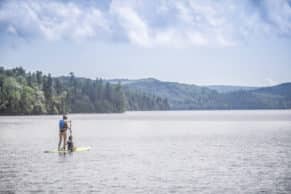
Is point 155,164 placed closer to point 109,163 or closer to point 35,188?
point 109,163

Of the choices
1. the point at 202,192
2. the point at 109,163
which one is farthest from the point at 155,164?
the point at 202,192

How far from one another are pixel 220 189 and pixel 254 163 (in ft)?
44.3

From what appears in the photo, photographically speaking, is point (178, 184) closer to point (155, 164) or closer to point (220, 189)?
point (220, 189)

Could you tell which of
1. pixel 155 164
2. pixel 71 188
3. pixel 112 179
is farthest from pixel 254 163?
pixel 71 188

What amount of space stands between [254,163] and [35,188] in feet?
62.3

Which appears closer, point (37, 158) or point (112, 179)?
point (112, 179)

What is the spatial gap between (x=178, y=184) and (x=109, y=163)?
39.3 feet

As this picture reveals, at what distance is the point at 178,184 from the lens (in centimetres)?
3238

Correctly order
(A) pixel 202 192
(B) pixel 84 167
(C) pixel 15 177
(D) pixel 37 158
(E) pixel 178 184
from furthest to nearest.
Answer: (D) pixel 37 158
(B) pixel 84 167
(C) pixel 15 177
(E) pixel 178 184
(A) pixel 202 192

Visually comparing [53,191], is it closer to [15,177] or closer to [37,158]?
[15,177]

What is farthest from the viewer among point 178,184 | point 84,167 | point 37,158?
point 37,158

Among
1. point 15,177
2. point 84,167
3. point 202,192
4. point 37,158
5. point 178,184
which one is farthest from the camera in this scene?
point 37,158

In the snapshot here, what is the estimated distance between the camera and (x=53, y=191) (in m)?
30.0

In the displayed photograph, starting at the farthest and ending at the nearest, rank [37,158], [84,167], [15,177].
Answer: [37,158], [84,167], [15,177]
